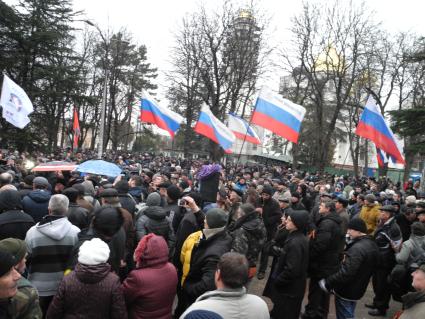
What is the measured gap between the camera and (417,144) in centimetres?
1270

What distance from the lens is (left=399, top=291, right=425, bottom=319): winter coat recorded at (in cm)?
295

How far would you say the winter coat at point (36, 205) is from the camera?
5.10m

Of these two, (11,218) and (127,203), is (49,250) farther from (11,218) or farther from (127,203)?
(127,203)

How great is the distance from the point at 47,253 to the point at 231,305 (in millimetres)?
2120

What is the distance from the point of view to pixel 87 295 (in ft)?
8.98

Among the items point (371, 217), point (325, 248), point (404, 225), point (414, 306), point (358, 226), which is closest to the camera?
point (414, 306)

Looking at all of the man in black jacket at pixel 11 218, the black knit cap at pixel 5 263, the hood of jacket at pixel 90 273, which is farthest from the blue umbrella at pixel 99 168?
the black knit cap at pixel 5 263

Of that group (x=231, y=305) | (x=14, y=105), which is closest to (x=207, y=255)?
(x=231, y=305)

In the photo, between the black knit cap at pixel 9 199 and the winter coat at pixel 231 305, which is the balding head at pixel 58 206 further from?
the winter coat at pixel 231 305

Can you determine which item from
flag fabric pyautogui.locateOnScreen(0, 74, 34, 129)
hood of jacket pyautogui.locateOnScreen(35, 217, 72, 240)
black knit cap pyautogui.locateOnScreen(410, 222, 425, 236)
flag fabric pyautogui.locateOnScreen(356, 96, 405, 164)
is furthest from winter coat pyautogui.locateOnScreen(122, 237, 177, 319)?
flag fabric pyautogui.locateOnScreen(356, 96, 405, 164)

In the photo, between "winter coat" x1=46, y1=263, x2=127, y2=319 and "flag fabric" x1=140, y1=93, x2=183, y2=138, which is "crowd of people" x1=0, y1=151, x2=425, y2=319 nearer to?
"winter coat" x1=46, y1=263, x2=127, y2=319

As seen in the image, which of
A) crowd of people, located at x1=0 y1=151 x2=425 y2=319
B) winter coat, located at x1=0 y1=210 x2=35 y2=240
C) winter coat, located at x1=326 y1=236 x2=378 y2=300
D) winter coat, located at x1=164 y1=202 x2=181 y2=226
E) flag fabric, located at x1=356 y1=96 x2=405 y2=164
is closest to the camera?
crowd of people, located at x1=0 y1=151 x2=425 y2=319

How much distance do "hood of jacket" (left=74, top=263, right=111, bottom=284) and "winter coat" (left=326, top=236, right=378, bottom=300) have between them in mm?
2875

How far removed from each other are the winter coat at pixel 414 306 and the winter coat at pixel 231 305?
1244mm
